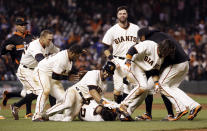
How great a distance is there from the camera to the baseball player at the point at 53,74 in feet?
28.6

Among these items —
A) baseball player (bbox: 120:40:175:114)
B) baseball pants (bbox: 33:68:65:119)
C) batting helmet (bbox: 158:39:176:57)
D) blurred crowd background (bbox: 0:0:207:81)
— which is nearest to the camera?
batting helmet (bbox: 158:39:176:57)

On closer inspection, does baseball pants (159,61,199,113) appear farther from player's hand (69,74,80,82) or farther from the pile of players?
player's hand (69,74,80,82)

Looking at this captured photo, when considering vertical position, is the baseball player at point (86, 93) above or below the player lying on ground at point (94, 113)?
above

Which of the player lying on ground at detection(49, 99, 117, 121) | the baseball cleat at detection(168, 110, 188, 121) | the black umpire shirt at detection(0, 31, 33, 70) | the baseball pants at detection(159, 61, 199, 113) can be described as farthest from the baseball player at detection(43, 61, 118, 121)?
the black umpire shirt at detection(0, 31, 33, 70)

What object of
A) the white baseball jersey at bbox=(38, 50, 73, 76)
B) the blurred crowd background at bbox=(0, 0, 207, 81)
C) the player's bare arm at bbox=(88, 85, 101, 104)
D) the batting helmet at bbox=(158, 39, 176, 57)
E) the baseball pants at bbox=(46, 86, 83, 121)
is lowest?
the baseball pants at bbox=(46, 86, 83, 121)

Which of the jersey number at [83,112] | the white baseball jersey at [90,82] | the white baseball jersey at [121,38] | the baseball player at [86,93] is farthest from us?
the white baseball jersey at [121,38]

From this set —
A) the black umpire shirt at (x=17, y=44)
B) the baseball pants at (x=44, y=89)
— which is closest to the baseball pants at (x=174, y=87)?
the baseball pants at (x=44, y=89)

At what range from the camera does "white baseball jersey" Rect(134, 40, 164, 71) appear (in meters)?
8.56

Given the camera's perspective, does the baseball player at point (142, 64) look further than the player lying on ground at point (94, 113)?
No

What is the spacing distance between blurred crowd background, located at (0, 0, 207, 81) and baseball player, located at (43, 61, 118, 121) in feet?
37.1

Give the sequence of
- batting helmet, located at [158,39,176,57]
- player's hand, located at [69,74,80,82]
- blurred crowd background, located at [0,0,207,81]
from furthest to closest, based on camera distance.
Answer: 1. blurred crowd background, located at [0,0,207,81]
2. player's hand, located at [69,74,80,82]
3. batting helmet, located at [158,39,176,57]

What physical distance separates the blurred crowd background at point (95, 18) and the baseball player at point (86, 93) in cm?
1131

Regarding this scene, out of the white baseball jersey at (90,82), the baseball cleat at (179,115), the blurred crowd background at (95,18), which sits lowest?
the baseball cleat at (179,115)

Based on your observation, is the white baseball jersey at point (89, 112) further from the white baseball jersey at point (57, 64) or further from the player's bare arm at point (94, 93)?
the white baseball jersey at point (57, 64)
